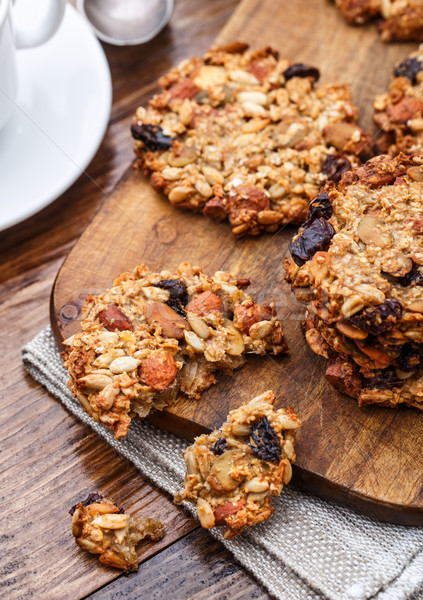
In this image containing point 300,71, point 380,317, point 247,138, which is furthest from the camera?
point 300,71

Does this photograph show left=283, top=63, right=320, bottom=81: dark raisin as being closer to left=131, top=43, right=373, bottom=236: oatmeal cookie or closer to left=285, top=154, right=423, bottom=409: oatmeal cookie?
left=131, top=43, right=373, bottom=236: oatmeal cookie

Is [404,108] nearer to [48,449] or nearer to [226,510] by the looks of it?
[226,510]

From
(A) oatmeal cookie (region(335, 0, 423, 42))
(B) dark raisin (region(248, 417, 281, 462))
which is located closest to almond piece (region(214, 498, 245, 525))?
(B) dark raisin (region(248, 417, 281, 462))

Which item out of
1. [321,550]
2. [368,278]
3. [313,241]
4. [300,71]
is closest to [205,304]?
[313,241]

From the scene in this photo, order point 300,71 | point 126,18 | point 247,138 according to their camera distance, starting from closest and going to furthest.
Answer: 1. point 247,138
2. point 300,71
3. point 126,18

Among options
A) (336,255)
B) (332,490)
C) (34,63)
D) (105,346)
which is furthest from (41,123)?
(332,490)

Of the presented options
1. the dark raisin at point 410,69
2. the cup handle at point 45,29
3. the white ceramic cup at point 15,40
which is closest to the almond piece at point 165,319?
the white ceramic cup at point 15,40
